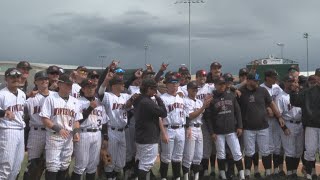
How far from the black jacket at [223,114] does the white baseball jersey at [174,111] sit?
22.1 inches

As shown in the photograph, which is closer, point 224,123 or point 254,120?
point 224,123

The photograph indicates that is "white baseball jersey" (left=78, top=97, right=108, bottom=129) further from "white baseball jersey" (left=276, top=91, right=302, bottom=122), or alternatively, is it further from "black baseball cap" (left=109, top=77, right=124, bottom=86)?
"white baseball jersey" (left=276, top=91, right=302, bottom=122)

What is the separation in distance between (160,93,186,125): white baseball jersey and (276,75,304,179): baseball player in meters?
1.96

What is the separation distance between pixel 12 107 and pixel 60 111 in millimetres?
621

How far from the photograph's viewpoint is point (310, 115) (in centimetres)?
677

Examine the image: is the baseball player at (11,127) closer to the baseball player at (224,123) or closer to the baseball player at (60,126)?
the baseball player at (60,126)

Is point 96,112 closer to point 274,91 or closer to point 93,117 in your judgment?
point 93,117

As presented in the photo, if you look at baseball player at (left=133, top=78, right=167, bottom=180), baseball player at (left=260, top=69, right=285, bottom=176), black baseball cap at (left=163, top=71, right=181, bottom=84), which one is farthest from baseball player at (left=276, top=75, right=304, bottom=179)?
baseball player at (left=133, top=78, right=167, bottom=180)

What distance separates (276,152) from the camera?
7406 mm

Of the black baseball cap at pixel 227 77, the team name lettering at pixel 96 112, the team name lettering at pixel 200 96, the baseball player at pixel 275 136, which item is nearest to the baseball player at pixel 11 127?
the team name lettering at pixel 96 112

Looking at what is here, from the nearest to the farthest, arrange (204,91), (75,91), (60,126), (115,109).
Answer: (60,126) → (115,109) → (75,91) → (204,91)

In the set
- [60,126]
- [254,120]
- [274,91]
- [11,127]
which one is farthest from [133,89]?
[274,91]

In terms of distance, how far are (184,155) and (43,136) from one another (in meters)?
2.42

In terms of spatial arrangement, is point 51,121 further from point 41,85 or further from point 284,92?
point 284,92
